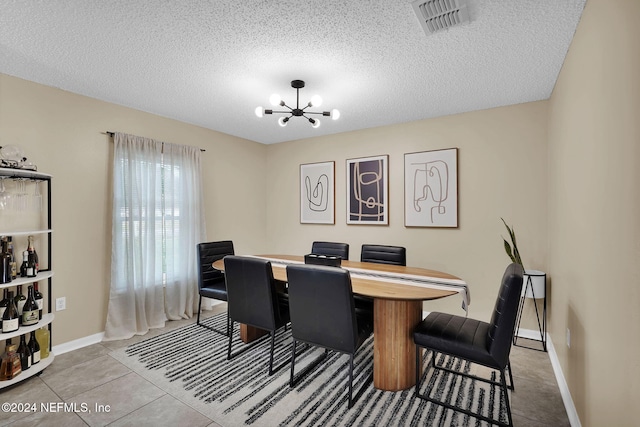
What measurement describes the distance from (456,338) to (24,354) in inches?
130

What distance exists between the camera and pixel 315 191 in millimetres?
4680

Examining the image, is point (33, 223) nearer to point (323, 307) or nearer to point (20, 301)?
point (20, 301)

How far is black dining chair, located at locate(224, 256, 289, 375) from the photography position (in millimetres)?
2355

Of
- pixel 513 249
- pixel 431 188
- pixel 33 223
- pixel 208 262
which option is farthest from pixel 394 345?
pixel 33 223

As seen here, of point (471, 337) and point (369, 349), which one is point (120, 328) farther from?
point (471, 337)

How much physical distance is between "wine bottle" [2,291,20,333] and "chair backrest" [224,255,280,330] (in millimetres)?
1614

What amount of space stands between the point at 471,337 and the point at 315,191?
315cm

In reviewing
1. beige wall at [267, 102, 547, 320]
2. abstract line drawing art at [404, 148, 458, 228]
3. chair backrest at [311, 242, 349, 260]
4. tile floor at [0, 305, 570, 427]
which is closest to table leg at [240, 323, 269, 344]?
tile floor at [0, 305, 570, 427]

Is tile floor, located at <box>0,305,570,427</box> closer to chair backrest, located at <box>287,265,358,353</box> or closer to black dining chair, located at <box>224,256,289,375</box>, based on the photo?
black dining chair, located at <box>224,256,289,375</box>

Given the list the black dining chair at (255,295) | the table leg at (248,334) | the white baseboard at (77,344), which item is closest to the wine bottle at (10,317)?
the white baseboard at (77,344)

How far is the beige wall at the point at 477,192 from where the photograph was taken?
3.18m

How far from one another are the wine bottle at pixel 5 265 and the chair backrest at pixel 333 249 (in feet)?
9.15

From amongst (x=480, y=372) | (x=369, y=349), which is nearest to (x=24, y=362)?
(x=369, y=349)

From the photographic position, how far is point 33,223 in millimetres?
2680
